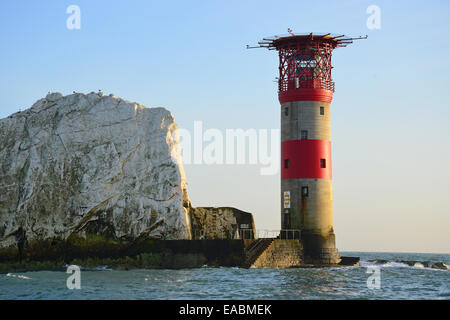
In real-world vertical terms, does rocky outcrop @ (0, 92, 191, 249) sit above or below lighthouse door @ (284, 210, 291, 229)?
above

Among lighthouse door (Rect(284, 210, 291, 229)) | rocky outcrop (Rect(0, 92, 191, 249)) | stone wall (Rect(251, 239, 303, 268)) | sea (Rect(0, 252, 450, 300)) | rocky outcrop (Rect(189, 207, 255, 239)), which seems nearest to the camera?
sea (Rect(0, 252, 450, 300))

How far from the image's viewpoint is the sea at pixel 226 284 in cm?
3934

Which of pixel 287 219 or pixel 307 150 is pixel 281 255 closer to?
pixel 287 219

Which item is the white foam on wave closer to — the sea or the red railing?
the sea

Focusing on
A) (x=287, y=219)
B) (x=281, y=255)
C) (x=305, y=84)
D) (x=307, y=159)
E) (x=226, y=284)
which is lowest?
(x=226, y=284)

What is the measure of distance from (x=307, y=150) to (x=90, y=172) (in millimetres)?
19663

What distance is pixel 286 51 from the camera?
64.1m

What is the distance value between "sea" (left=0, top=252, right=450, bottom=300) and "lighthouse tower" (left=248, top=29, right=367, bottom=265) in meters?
4.46

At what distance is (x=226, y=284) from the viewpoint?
44.4m

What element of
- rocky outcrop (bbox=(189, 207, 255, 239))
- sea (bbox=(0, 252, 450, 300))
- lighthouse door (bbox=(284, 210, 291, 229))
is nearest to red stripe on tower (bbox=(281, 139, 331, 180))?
lighthouse door (bbox=(284, 210, 291, 229))

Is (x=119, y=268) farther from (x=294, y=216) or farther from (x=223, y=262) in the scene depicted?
(x=294, y=216)

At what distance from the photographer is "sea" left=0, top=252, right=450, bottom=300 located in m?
39.3

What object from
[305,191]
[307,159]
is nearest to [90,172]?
[305,191]
